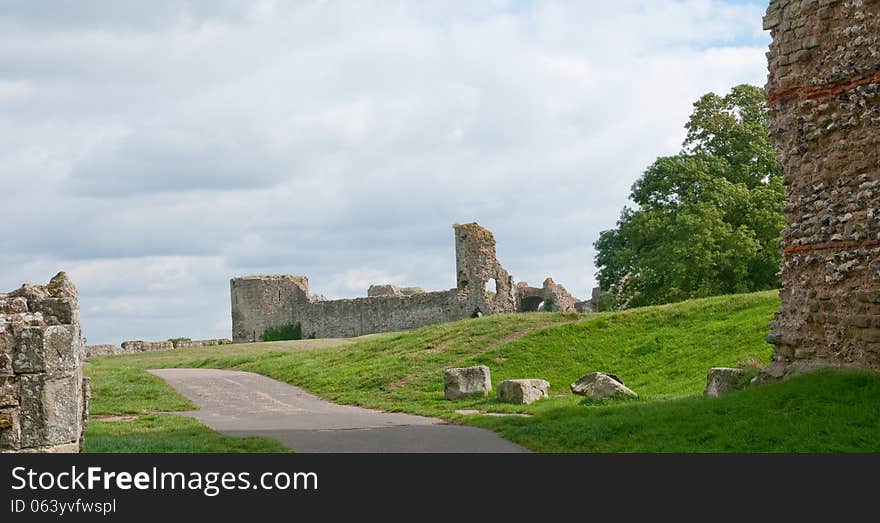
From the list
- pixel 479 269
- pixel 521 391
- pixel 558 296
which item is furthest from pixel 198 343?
pixel 521 391

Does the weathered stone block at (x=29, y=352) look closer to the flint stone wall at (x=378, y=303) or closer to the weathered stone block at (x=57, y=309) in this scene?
the weathered stone block at (x=57, y=309)

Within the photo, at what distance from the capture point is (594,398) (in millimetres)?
16375

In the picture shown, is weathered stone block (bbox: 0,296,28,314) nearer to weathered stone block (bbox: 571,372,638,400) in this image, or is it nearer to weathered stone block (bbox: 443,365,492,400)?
weathered stone block (bbox: 571,372,638,400)

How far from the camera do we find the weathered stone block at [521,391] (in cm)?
1777

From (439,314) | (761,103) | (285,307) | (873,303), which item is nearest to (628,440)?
(873,303)

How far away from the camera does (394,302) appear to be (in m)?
47.1

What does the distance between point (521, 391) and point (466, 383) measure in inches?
69.7

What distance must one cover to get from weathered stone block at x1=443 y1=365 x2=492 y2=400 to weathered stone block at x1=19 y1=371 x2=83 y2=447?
10551 mm

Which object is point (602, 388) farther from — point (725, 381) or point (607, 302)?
point (607, 302)

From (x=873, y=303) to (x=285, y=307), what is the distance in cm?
4274

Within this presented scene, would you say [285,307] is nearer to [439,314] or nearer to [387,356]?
[439,314]

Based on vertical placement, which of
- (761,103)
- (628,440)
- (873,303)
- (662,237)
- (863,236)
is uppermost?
(761,103)
